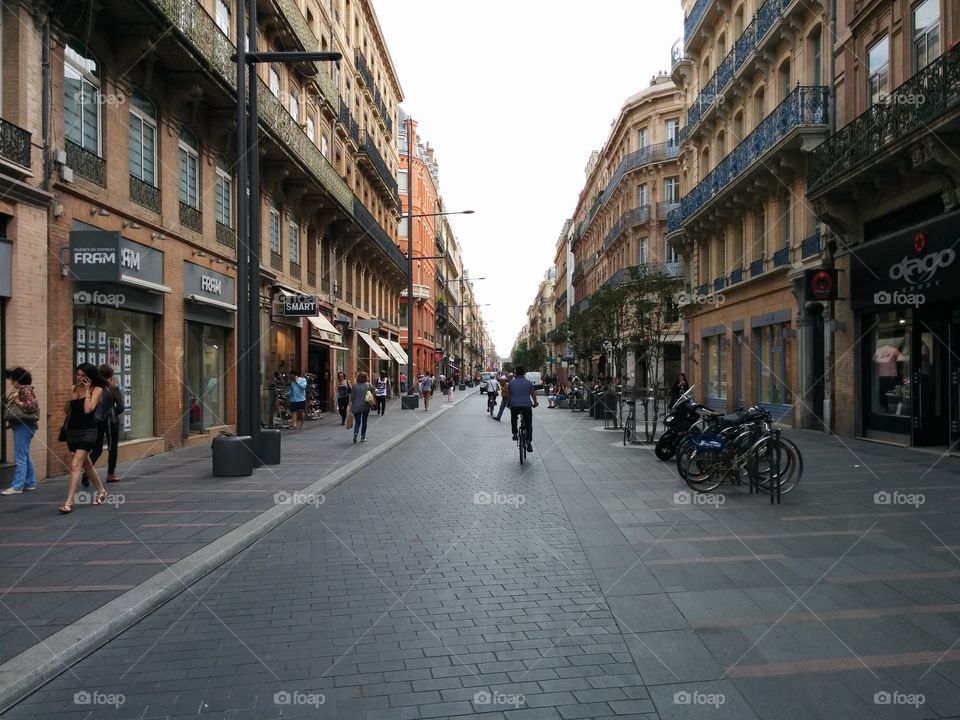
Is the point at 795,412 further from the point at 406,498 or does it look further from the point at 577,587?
the point at 577,587

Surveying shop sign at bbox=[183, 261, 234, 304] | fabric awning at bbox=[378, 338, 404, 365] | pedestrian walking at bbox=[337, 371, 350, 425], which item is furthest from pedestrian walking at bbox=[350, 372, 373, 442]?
fabric awning at bbox=[378, 338, 404, 365]

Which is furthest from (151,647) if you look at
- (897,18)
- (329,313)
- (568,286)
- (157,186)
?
(568,286)

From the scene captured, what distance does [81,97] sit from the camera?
12.0 m

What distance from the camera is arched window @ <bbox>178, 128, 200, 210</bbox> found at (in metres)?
16.1

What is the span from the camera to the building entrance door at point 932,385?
14234mm

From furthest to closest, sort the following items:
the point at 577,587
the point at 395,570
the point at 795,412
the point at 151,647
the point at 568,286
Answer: the point at 568,286 → the point at 795,412 → the point at 395,570 → the point at 577,587 → the point at 151,647

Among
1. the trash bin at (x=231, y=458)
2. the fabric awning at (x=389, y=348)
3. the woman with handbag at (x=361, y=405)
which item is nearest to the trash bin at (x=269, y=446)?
the trash bin at (x=231, y=458)

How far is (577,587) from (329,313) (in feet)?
80.6

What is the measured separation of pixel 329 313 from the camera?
28.9m

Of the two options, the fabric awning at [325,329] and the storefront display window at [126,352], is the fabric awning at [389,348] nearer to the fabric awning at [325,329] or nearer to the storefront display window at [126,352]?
the fabric awning at [325,329]

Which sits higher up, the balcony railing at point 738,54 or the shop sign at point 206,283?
the balcony railing at point 738,54

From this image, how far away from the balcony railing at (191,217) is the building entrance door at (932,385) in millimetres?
14972

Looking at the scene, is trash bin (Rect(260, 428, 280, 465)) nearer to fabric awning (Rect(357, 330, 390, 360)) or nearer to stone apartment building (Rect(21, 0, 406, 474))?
stone apartment building (Rect(21, 0, 406, 474))

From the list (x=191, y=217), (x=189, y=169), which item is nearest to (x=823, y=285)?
(x=191, y=217)
